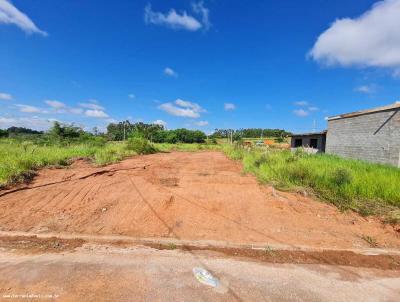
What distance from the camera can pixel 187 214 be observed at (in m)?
4.68

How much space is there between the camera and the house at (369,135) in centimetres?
985

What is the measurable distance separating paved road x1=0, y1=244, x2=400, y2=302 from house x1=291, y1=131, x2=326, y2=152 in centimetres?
1812

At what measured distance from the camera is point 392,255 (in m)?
3.39

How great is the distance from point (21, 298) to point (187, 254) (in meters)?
1.84

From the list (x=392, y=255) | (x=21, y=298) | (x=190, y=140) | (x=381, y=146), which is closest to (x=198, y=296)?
(x=21, y=298)

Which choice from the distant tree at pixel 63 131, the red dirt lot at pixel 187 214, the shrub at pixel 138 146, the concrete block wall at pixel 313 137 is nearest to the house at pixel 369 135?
the concrete block wall at pixel 313 137

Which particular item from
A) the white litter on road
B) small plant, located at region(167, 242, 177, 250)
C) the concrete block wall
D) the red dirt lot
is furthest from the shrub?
the white litter on road

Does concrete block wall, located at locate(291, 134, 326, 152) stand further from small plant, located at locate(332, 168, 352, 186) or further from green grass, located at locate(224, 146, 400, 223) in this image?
small plant, located at locate(332, 168, 352, 186)

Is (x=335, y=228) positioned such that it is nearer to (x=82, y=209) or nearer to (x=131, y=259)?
(x=131, y=259)

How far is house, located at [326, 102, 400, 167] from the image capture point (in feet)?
32.3

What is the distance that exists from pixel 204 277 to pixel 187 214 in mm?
2092

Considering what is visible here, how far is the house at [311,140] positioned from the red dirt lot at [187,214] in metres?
15.1

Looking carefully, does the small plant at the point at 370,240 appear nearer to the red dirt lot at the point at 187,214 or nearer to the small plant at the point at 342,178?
the red dirt lot at the point at 187,214

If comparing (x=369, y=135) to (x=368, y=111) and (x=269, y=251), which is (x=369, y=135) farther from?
(x=269, y=251)
